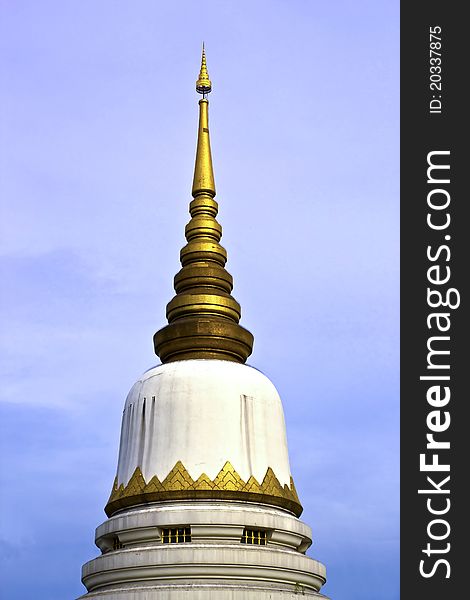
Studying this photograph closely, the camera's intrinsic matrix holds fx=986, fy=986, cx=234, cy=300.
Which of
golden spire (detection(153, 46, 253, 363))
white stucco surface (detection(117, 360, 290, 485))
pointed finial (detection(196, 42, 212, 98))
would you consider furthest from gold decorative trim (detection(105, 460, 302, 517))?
pointed finial (detection(196, 42, 212, 98))

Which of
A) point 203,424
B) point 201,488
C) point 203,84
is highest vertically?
point 203,84

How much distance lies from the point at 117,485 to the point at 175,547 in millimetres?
3695

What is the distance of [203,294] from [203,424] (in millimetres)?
4287

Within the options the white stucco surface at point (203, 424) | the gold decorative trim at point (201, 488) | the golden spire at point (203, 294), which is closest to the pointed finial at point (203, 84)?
the golden spire at point (203, 294)

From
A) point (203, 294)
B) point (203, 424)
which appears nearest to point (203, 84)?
point (203, 294)

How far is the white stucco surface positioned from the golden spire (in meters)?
0.74

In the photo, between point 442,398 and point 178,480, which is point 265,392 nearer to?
point 178,480

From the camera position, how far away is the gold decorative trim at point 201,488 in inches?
1013

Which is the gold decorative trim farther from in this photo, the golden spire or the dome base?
the golden spire

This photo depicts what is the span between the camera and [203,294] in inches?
1153

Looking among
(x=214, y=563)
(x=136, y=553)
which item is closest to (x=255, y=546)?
(x=214, y=563)

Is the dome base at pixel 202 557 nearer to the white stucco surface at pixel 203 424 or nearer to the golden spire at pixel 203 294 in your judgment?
the white stucco surface at pixel 203 424

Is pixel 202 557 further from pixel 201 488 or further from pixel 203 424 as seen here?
pixel 203 424

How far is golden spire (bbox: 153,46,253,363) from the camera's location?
28.7m
